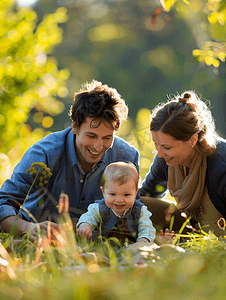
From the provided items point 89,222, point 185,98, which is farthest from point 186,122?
point 89,222

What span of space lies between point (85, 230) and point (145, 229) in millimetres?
450

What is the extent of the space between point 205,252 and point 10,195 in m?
1.59

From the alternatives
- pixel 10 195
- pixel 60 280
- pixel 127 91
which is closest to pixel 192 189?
pixel 10 195

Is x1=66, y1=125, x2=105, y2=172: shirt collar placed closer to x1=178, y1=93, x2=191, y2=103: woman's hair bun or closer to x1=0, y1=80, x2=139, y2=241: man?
x1=0, y1=80, x2=139, y2=241: man

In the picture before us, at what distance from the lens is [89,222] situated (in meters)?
2.38

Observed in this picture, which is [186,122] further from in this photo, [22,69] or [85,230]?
[22,69]

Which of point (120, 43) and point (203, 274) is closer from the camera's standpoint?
point (203, 274)

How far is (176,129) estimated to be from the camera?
2.60 meters

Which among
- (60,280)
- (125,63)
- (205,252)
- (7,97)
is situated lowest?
(205,252)

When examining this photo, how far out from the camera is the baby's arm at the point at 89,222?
227 cm

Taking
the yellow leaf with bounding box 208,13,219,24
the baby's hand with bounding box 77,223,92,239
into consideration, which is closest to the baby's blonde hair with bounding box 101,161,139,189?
the baby's hand with bounding box 77,223,92,239

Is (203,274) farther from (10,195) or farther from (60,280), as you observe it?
(10,195)

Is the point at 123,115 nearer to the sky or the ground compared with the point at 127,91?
nearer to the ground

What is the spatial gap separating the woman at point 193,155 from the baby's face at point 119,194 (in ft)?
1.55
